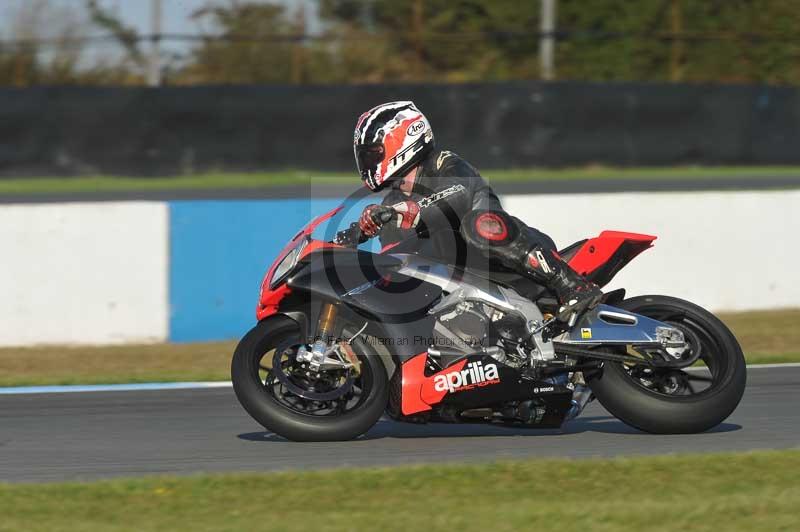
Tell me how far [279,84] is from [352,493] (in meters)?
13.9

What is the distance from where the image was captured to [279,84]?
18.1m

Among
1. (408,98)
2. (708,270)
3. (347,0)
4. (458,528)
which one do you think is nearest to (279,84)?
(408,98)

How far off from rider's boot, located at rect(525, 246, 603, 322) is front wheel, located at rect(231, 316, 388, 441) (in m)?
0.85

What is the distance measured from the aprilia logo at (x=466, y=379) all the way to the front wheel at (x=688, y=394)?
0.50m

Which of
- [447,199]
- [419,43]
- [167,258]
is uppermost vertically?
[419,43]

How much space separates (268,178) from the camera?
59.4 feet

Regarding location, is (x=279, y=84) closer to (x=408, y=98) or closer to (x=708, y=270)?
(x=408, y=98)

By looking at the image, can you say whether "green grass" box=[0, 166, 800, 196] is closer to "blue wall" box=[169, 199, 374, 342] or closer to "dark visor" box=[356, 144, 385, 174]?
"blue wall" box=[169, 199, 374, 342]

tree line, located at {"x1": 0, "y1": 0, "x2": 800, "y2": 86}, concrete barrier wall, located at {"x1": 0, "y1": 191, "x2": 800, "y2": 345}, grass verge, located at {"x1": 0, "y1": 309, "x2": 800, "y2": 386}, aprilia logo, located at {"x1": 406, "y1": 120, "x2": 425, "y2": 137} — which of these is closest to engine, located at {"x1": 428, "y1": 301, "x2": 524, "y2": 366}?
aprilia logo, located at {"x1": 406, "y1": 120, "x2": 425, "y2": 137}

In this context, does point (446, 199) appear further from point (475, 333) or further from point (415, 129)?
point (475, 333)

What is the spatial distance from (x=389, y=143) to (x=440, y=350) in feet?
3.26

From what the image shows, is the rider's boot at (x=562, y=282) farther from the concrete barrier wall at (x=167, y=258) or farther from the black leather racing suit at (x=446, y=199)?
the concrete barrier wall at (x=167, y=258)

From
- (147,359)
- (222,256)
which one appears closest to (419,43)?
(222,256)

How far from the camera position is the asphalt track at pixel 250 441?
5.42 metres
